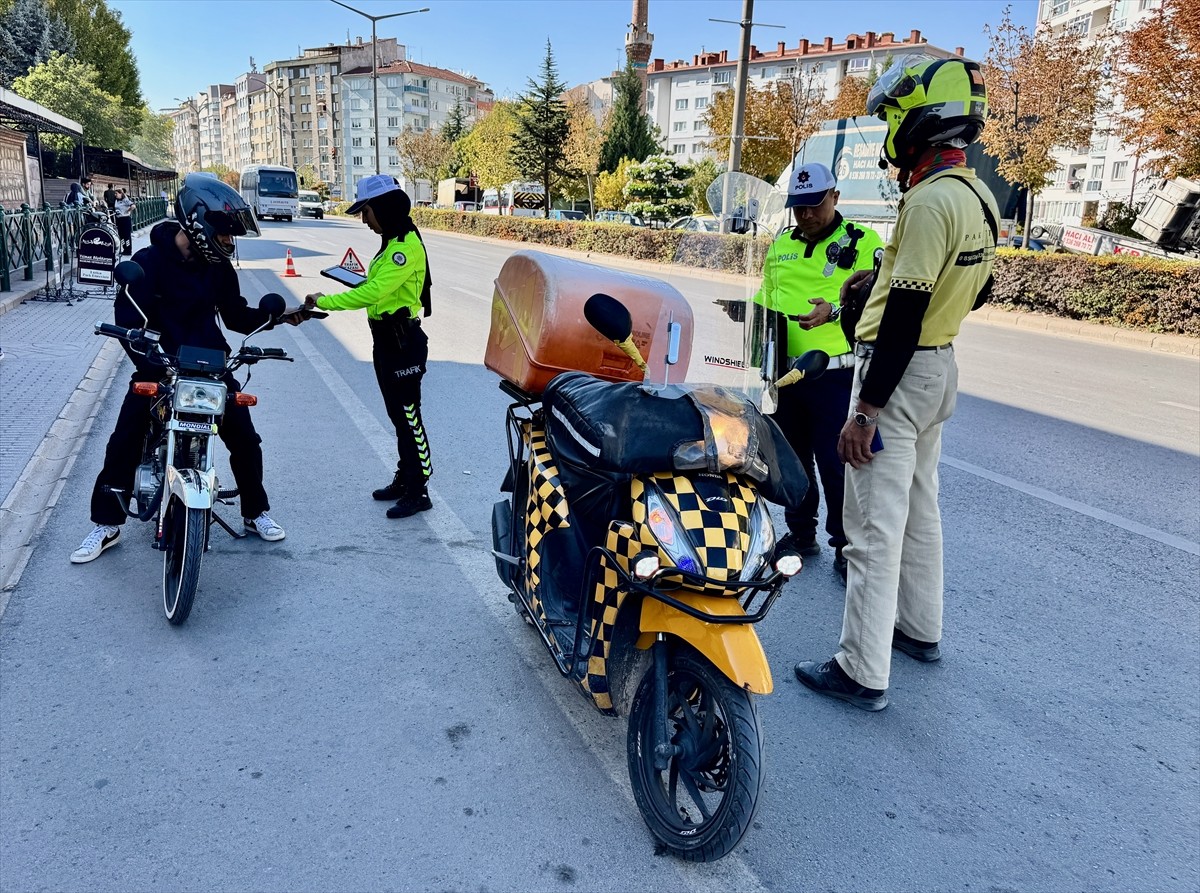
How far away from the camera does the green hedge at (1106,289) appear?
45.1 feet

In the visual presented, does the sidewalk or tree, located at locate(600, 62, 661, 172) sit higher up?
tree, located at locate(600, 62, 661, 172)

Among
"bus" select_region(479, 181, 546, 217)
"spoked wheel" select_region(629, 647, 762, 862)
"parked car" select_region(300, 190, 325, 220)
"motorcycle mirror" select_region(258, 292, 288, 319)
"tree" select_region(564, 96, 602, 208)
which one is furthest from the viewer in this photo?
"parked car" select_region(300, 190, 325, 220)

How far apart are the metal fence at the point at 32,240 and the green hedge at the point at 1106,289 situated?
16.8m

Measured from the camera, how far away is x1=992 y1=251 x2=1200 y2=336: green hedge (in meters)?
13.7

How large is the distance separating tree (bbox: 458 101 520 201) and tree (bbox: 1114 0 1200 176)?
37.6 meters

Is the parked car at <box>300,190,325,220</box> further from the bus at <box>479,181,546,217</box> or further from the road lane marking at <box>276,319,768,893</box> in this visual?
the road lane marking at <box>276,319,768,893</box>

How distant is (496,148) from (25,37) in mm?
25802

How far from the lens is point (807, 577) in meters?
4.38

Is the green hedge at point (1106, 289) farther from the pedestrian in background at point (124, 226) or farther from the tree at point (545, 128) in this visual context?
the tree at point (545, 128)

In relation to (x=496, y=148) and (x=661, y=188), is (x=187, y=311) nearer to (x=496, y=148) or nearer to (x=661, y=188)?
(x=661, y=188)

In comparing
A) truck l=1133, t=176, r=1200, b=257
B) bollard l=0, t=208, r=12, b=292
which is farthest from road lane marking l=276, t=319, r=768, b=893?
truck l=1133, t=176, r=1200, b=257

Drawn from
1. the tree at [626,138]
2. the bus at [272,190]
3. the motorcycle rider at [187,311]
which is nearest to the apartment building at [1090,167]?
the tree at [626,138]

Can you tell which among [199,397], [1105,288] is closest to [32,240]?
[199,397]

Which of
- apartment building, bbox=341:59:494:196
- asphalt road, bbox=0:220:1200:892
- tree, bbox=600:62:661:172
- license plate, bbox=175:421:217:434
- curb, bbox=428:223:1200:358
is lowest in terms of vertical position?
asphalt road, bbox=0:220:1200:892
